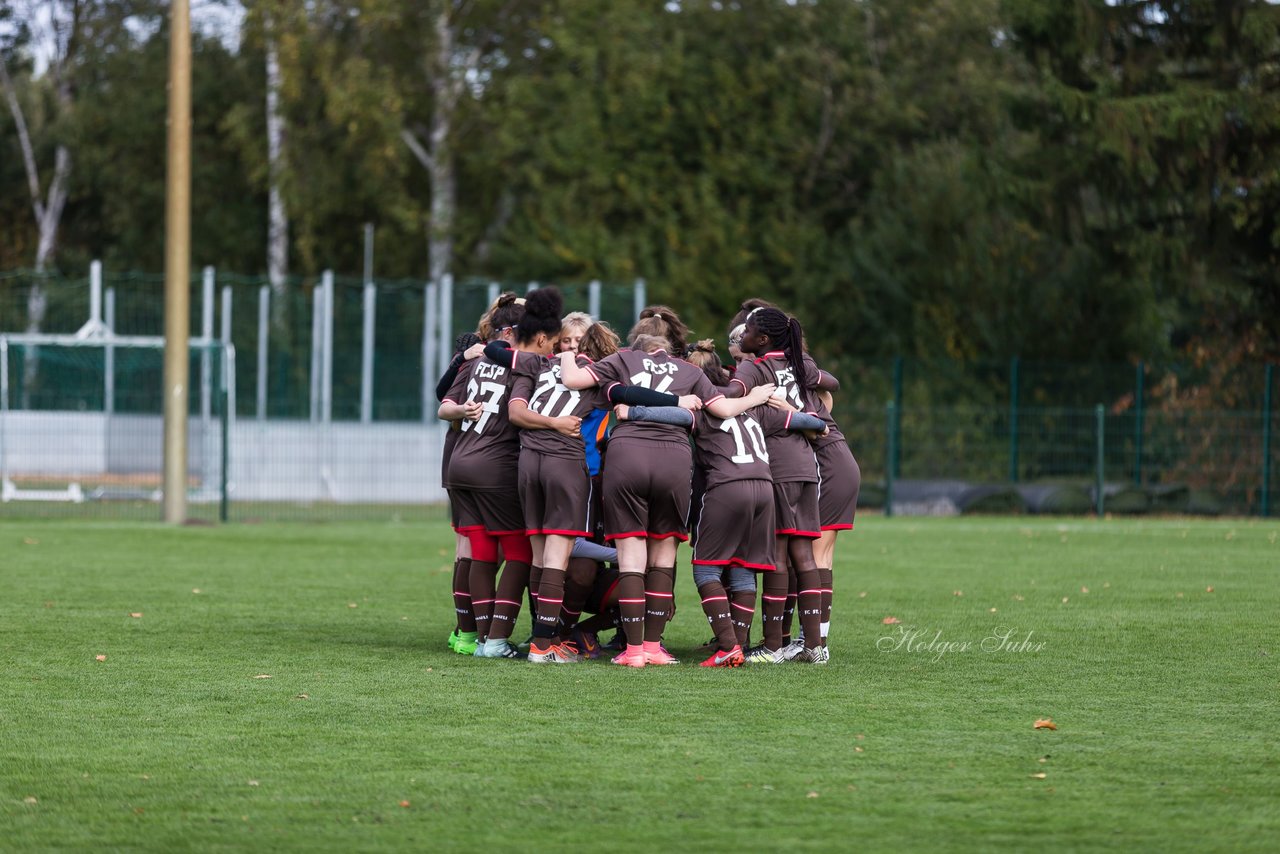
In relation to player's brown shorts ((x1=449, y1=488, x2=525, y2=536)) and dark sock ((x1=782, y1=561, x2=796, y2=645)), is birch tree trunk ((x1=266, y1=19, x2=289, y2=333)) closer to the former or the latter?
player's brown shorts ((x1=449, y1=488, x2=525, y2=536))

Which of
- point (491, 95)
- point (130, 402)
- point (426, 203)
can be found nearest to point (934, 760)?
point (130, 402)

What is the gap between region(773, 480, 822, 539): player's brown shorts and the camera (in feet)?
27.0

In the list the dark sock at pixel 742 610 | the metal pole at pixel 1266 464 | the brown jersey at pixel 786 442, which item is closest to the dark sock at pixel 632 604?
the dark sock at pixel 742 610

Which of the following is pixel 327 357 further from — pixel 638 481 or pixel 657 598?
pixel 638 481

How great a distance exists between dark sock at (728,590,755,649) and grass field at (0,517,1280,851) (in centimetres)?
32

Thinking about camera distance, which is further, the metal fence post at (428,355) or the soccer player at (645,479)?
the metal fence post at (428,355)

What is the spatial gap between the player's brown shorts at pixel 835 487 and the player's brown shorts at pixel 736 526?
548mm

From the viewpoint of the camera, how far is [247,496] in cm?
2170

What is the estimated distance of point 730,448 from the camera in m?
8.01

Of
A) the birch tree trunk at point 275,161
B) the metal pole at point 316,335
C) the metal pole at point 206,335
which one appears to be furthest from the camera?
the birch tree trunk at point 275,161

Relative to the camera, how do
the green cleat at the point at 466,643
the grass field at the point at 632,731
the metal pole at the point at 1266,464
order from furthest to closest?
the metal pole at the point at 1266,464 → the green cleat at the point at 466,643 → the grass field at the point at 632,731

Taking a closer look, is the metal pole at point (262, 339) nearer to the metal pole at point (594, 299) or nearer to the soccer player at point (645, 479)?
the metal pole at point (594, 299)

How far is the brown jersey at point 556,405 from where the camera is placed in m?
7.99

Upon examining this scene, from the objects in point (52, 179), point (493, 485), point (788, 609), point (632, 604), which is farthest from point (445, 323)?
point (52, 179)
